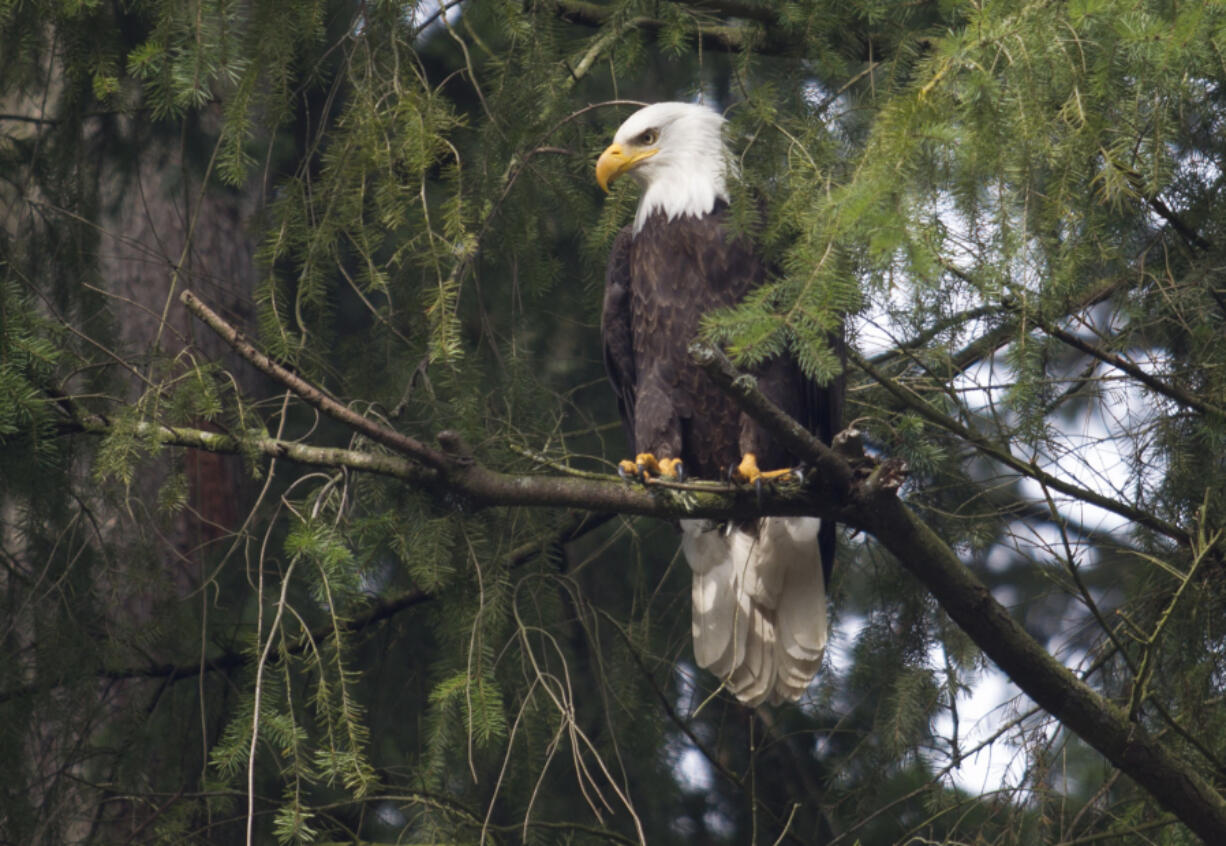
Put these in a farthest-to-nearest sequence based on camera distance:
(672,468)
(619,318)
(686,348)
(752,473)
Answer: (619,318) < (686,348) < (672,468) < (752,473)

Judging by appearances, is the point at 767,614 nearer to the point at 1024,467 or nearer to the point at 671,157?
the point at 1024,467

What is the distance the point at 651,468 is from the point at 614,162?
86 cm

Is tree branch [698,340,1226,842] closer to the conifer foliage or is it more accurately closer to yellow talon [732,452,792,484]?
the conifer foliage

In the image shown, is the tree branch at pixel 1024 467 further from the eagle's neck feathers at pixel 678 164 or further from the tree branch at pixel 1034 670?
the eagle's neck feathers at pixel 678 164

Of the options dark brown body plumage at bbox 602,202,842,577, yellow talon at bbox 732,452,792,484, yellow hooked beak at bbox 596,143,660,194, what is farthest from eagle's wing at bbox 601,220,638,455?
yellow talon at bbox 732,452,792,484

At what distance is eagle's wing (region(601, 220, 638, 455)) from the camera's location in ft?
11.1

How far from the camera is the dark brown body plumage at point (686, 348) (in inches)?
127

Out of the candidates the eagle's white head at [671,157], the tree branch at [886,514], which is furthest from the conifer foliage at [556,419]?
the eagle's white head at [671,157]

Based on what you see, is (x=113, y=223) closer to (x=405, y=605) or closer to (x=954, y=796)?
(x=405, y=605)

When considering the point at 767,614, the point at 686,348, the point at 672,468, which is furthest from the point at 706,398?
the point at 767,614

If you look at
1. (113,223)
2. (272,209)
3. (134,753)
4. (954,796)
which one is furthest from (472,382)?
(113,223)

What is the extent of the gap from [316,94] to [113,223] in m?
0.82

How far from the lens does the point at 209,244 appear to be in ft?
13.9

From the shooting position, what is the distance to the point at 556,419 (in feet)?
9.72
